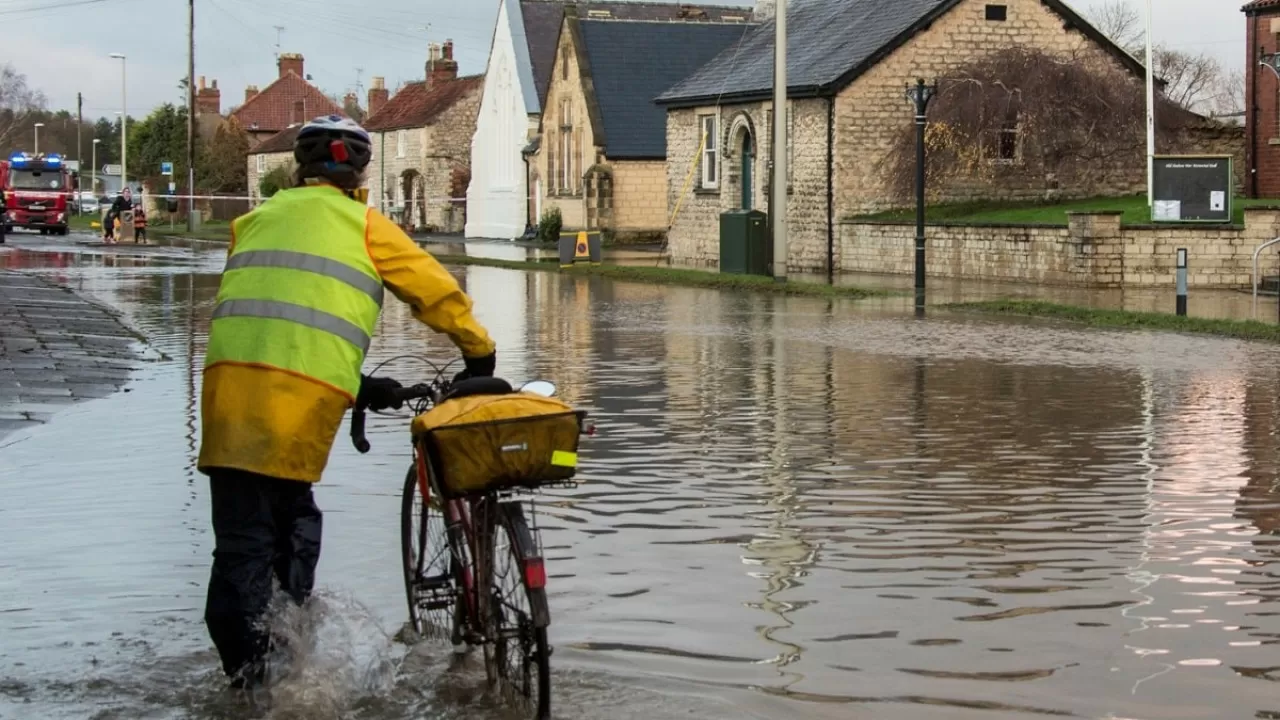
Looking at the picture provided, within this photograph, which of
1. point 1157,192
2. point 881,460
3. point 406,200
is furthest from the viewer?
point 406,200

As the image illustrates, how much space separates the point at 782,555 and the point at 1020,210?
33.7 m

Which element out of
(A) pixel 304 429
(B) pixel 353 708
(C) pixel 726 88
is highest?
(C) pixel 726 88

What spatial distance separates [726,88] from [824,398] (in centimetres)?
3091

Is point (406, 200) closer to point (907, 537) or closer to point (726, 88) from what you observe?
point (726, 88)

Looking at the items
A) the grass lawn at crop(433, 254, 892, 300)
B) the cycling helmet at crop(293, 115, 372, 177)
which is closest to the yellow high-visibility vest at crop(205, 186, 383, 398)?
the cycling helmet at crop(293, 115, 372, 177)

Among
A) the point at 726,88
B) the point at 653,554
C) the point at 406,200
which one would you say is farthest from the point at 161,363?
the point at 406,200

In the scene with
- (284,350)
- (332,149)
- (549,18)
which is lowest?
(284,350)

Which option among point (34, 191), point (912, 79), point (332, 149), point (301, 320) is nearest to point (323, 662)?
point (301, 320)

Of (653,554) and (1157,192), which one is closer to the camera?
(653,554)

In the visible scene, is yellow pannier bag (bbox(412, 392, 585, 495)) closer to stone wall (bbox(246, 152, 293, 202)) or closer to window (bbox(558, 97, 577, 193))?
window (bbox(558, 97, 577, 193))

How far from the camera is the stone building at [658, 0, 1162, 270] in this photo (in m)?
41.4

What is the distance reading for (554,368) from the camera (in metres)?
17.8

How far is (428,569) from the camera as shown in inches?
267

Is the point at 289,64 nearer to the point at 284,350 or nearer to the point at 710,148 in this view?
the point at 710,148
